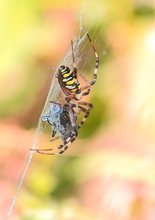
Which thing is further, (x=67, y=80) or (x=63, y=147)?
(x=63, y=147)

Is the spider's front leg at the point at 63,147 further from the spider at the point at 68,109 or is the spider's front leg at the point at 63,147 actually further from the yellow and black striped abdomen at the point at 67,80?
the yellow and black striped abdomen at the point at 67,80

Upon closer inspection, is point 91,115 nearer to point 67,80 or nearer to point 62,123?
point 62,123

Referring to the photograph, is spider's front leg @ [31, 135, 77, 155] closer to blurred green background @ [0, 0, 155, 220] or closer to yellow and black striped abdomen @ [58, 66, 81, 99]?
blurred green background @ [0, 0, 155, 220]

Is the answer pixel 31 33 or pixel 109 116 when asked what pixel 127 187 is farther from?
pixel 31 33

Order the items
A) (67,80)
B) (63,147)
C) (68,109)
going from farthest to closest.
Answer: (63,147) < (68,109) < (67,80)

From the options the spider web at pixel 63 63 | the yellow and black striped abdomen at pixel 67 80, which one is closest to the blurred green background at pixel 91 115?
the spider web at pixel 63 63

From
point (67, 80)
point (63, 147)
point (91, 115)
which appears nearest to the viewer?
point (67, 80)

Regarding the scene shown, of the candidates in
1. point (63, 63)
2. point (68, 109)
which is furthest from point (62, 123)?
point (63, 63)

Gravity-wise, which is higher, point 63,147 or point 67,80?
point 67,80
